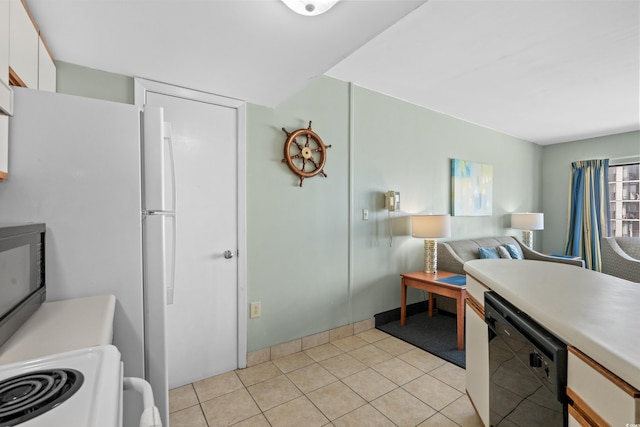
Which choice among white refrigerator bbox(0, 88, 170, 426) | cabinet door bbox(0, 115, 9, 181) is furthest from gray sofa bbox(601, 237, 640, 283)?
cabinet door bbox(0, 115, 9, 181)

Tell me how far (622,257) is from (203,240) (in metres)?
5.32

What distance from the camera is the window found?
15.6ft

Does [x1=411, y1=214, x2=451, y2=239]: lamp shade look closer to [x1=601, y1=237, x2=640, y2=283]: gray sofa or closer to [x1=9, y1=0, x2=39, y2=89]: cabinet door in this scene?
[x1=601, y1=237, x2=640, y2=283]: gray sofa

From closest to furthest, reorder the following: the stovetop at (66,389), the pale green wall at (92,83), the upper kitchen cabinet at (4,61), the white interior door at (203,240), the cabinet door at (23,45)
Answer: the stovetop at (66,389) → the upper kitchen cabinet at (4,61) → the cabinet door at (23,45) → the pale green wall at (92,83) → the white interior door at (203,240)

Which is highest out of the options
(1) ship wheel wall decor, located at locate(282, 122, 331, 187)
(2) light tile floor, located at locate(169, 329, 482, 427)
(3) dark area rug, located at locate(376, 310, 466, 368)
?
(1) ship wheel wall decor, located at locate(282, 122, 331, 187)

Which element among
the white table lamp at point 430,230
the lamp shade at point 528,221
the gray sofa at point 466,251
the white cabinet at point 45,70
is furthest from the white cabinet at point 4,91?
the lamp shade at point 528,221

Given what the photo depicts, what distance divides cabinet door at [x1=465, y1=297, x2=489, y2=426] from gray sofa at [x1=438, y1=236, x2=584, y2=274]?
1914 mm

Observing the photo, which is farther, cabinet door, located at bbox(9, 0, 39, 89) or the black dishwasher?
cabinet door, located at bbox(9, 0, 39, 89)

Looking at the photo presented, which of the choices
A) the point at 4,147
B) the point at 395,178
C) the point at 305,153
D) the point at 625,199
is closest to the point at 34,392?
the point at 4,147

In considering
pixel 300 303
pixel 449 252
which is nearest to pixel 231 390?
pixel 300 303

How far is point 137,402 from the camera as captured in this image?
1138 millimetres

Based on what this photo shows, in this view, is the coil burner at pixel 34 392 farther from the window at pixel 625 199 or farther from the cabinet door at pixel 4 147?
the window at pixel 625 199

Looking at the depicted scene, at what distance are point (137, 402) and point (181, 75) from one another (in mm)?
1781

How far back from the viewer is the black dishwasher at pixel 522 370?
82 cm
